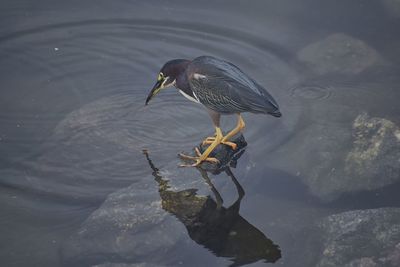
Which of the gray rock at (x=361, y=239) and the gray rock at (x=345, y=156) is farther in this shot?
the gray rock at (x=345, y=156)

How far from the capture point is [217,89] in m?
6.03

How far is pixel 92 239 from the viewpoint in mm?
5453

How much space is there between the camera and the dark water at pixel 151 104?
582cm

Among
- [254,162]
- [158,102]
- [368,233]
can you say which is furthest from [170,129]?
[368,233]

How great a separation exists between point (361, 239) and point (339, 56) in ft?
12.1

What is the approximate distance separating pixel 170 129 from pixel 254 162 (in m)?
1.15

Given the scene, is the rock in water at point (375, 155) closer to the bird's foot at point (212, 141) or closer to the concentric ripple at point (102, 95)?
the concentric ripple at point (102, 95)

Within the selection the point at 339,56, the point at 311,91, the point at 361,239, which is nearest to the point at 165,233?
the point at 361,239

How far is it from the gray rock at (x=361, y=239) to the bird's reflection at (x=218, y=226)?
0.54m

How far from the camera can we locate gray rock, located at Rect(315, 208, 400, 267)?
516cm

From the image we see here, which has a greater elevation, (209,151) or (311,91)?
(311,91)

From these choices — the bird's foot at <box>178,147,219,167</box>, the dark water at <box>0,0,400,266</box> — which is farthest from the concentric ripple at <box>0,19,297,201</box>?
the bird's foot at <box>178,147,219,167</box>

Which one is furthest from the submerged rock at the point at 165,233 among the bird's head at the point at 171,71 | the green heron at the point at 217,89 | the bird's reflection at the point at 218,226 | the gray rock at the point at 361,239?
the bird's head at the point at 171,71

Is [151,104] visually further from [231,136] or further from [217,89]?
[217,89]
